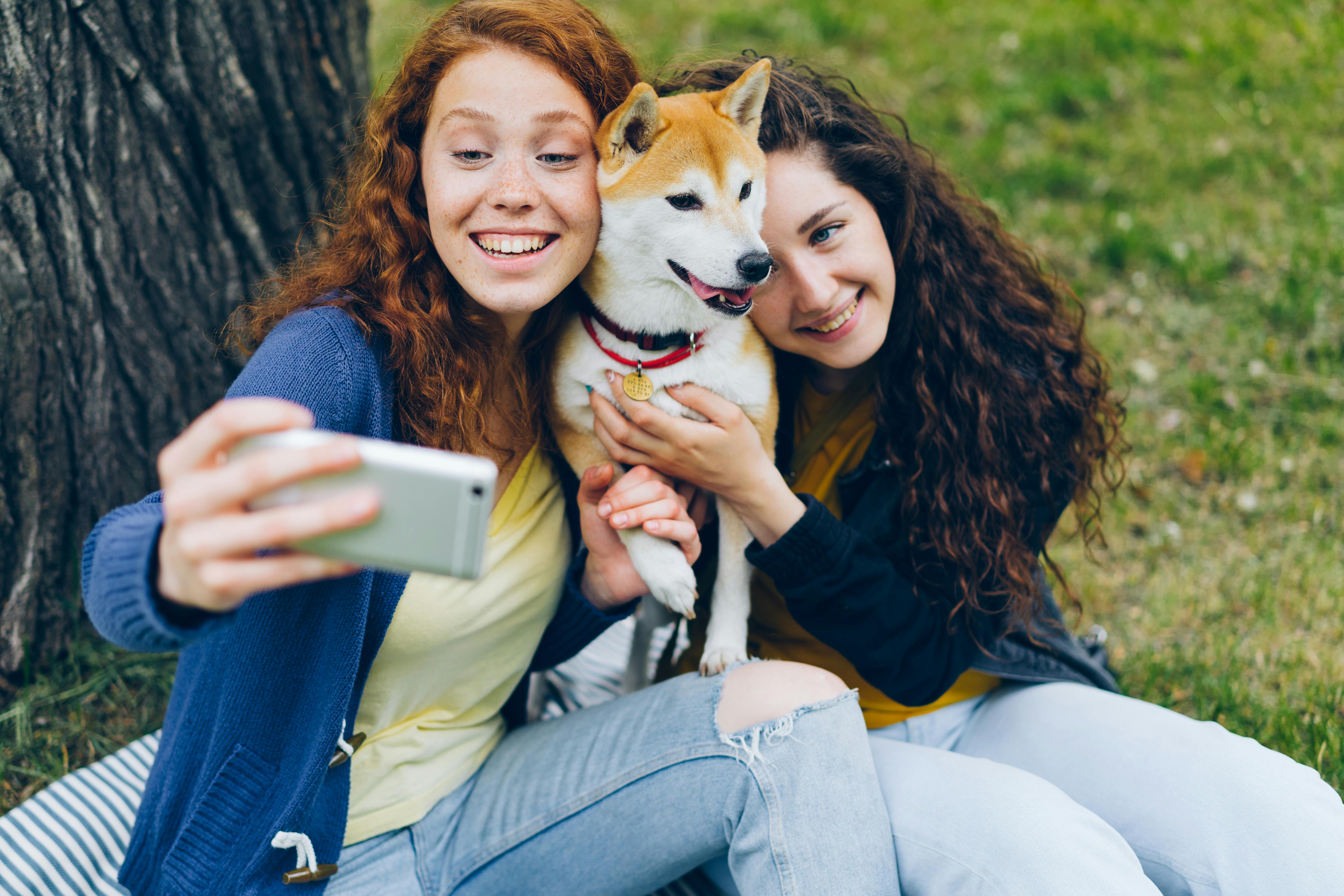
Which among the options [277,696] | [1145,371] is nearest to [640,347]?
[277,696]

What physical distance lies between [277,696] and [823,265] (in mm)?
1322

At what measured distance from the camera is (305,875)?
1560mm

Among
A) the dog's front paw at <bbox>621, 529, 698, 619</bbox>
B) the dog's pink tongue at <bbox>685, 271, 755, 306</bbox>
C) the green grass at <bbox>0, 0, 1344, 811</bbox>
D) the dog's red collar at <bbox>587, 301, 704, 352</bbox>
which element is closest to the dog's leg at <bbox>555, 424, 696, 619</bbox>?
the dog's front paw at <bbox>621, 529, 698, 619</bbox>

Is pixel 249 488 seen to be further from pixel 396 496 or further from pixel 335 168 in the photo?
pixel 335 168

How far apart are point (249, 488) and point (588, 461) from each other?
3.62 ft

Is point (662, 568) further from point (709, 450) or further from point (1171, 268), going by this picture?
point (1171, 268)

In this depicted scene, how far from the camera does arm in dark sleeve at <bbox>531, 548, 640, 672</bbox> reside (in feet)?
6.26

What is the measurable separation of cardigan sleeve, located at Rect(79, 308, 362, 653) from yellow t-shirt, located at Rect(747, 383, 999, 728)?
41.4 inches

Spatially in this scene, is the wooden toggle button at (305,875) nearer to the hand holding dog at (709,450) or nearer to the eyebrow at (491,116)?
the hand holding dog at (709,450)

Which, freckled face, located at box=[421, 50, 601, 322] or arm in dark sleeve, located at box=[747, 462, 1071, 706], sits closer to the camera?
freckled face, located at box=[421, 50, 601, 322]

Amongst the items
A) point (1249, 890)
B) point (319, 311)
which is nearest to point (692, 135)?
point (319, 311)

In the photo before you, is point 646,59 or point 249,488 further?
point 646,59

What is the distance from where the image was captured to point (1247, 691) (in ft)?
7.93

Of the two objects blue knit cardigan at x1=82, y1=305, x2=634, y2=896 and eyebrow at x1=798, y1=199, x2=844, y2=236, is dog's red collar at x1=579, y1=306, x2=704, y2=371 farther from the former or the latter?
blue knit cardigan at x1=82, y1=305, x2=634, y2=896
